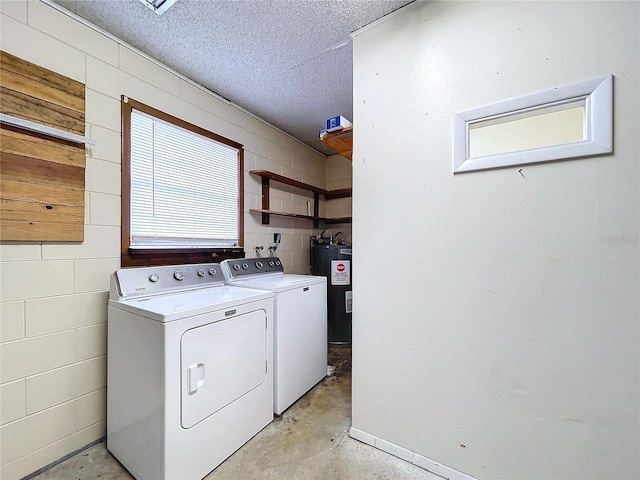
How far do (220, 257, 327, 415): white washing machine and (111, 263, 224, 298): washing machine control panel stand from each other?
0.16m

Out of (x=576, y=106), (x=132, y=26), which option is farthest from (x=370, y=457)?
(x=132, y=26)

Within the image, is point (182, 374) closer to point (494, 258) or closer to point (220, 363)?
point (220, 363)

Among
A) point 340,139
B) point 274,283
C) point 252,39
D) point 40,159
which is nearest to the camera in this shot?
point 40,159

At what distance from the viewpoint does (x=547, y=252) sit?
3.81ft

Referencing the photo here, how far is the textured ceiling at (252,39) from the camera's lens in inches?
59.1

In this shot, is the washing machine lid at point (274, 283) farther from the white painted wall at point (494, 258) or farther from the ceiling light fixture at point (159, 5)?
the ceiling light fixture at point (159, 5)

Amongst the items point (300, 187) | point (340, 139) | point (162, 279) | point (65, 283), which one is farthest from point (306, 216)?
point (65, 283)

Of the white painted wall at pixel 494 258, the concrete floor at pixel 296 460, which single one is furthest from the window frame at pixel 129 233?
the white painted wall at pixel 494 258

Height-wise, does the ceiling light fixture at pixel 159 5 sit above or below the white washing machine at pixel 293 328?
above

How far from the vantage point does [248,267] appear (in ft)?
7.82

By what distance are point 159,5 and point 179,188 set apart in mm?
1095

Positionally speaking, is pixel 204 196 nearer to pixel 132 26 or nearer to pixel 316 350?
pixel 132 26

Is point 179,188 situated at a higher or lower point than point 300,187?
lower

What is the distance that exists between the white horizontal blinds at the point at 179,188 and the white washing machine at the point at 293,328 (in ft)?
1.26
